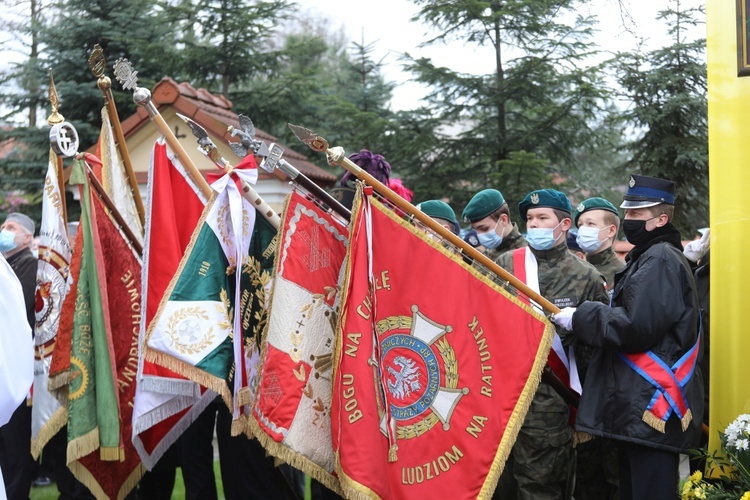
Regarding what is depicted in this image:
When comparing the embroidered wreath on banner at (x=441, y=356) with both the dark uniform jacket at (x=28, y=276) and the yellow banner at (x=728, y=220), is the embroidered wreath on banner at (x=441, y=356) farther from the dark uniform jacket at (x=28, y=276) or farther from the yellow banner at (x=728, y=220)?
the dark uniform jacket at (x=28, y=276)

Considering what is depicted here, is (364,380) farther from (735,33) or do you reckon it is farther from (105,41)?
(105,41)

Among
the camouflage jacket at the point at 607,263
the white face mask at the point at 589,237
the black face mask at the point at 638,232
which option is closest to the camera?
A: the black face mask at the point at 638,232

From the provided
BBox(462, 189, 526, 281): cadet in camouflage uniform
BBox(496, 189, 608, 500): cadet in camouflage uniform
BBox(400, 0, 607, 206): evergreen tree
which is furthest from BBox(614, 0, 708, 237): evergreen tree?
BBox(496, 189, 608, 500): cadet in camouflage uniform

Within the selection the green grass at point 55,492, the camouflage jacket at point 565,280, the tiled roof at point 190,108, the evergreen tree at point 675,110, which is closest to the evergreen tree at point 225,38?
the tiled roof at point 190,108

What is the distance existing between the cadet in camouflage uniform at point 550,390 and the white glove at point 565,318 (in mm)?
408

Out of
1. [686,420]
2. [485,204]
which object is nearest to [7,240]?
[485,204]

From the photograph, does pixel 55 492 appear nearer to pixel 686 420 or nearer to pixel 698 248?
pixel 686 420

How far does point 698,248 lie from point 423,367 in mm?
2459

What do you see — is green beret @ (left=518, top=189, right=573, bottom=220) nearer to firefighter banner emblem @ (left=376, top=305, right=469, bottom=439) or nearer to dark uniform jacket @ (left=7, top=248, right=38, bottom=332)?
firefighter banner emblem @ (left=376, top=305, right=469, bottom=439)

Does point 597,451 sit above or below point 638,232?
below

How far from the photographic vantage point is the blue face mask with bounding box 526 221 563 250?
502cm

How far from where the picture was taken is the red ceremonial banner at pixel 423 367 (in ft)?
13.8

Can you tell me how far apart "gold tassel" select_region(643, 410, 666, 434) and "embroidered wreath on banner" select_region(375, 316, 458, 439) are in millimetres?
Result: 933

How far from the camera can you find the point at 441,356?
14.4 ft
